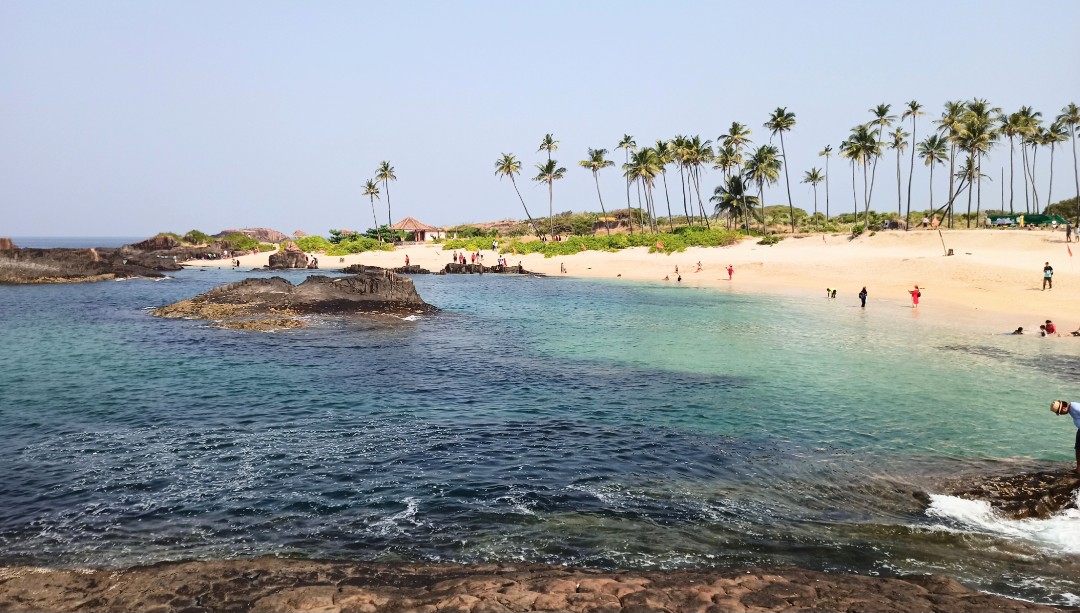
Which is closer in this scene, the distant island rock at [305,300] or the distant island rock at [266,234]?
the distant island rock at [305,300]

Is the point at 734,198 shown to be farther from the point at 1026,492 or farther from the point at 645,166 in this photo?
the point at 1026,492

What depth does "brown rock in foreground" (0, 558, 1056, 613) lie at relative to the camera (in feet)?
25.3

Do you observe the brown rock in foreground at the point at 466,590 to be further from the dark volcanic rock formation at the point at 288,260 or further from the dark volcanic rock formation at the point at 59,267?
the dark volcanic rock formation at the point at 288,260

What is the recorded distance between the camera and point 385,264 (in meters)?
97.5

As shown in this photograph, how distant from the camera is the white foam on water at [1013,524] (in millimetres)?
A: 10953

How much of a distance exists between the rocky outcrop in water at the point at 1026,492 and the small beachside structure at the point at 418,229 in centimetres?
11921

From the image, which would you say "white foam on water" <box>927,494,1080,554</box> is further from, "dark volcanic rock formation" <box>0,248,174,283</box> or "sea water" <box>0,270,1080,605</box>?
"dark volcanic rock formation" <box>0,248,174,283</box>

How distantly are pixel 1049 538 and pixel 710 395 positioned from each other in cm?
1166

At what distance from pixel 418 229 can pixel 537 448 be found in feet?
382

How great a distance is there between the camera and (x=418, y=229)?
422ft

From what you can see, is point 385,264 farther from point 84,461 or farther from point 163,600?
point 163,600

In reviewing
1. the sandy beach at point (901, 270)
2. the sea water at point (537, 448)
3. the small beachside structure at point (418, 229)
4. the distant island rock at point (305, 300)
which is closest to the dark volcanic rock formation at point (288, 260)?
the sandy beach at point (901, 270)

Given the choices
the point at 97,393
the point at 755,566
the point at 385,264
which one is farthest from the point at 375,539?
the point at 385,264

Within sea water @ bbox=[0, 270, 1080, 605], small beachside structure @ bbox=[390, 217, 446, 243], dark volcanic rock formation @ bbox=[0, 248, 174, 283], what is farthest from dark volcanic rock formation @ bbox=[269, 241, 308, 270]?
sea water @ bbox=[0, 270, 1080, 605]
